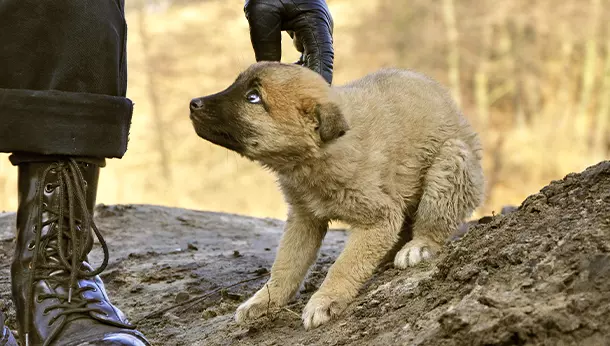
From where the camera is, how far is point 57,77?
3162mm

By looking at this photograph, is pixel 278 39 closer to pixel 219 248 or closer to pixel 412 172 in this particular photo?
pixel 412 172

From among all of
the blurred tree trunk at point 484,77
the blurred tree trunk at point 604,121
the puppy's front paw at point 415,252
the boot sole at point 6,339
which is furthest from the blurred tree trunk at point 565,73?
the boot sole at point 6,339

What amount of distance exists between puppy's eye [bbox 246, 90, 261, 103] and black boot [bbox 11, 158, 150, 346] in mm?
777

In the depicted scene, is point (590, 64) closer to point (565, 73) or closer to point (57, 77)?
point (565, 73)

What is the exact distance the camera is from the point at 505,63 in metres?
24.0

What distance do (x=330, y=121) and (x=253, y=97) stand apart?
371mm

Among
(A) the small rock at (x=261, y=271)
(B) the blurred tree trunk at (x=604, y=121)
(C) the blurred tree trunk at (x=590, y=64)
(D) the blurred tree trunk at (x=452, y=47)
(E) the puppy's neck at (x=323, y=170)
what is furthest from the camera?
(D) the blurred tree trunk at (x=452, y=47)

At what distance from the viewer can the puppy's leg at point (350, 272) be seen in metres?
3.61

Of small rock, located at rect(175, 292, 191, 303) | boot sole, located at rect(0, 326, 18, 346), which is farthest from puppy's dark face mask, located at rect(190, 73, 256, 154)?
boot sole, located at rect(0, 326, 18, 346)

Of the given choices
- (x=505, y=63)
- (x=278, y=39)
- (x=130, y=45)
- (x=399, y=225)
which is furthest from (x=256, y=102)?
(x=505, y=63)

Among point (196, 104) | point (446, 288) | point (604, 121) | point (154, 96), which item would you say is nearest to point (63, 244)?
point (196, 104)

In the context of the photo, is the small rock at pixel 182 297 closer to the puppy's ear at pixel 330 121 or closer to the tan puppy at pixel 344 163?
the tan puppy at pixel 344 163

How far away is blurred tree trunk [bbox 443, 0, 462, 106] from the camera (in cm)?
2370

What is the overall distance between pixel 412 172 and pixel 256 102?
0.91 meters
